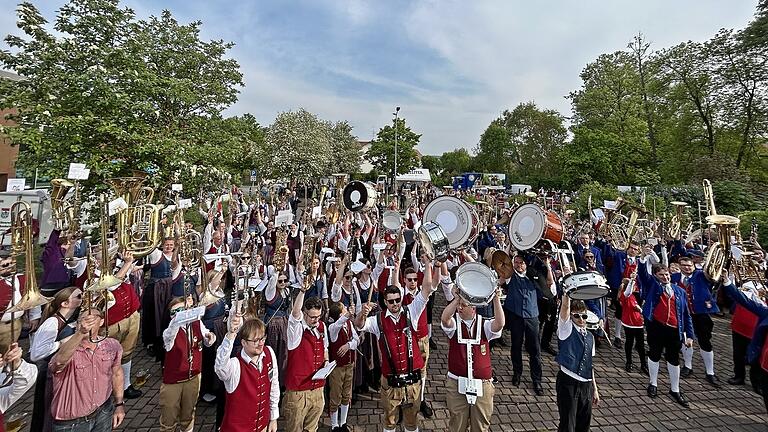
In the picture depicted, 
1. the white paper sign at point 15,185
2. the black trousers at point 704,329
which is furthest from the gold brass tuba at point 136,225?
the black trousers at point 704,329

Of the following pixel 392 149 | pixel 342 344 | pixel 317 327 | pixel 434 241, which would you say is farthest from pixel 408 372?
pixel 392 149

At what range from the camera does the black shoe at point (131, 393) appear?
5.64 meters

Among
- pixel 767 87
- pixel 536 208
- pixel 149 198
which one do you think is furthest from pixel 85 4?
pixel 767 87

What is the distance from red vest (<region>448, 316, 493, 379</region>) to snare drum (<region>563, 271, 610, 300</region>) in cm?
106

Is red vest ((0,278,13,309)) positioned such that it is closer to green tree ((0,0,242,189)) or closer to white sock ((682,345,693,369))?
green tree ((0,0,242,189))

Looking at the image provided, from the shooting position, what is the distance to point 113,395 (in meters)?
3.80

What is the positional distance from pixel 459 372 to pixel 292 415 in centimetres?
193

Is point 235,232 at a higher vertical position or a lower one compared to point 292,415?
higher

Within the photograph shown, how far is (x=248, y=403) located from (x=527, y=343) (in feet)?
15.4

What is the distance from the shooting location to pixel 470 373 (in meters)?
3.99

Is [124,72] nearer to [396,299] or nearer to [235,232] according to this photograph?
[235,232]

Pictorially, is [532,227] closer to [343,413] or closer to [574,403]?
[574,403]

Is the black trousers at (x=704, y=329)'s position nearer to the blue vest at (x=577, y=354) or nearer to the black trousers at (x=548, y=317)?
the black trousers at (x=548, y=317)

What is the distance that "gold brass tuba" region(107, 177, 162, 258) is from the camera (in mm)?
5461
